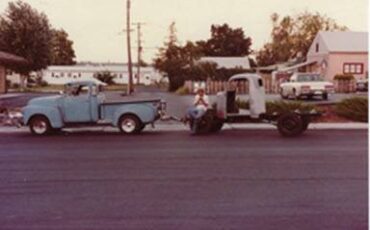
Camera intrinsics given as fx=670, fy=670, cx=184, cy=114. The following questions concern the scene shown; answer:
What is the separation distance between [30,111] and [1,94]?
129 inches

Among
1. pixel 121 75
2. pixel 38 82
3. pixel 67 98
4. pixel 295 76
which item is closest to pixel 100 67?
pixel 121 75

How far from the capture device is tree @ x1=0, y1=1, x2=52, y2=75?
7602 millimetres

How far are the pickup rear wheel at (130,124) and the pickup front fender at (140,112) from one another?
75 millimetres

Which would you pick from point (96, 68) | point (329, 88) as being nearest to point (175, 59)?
point (96, 68)

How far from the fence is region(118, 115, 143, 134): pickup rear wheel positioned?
1631 mm

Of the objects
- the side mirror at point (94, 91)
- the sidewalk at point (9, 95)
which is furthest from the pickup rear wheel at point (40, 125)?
the sidewalk at point (9, 95)

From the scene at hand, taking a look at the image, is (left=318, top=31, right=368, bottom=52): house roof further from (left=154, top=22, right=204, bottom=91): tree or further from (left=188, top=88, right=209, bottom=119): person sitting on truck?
(left=188, top=88, right=209, bottom=119): person sitting on truck

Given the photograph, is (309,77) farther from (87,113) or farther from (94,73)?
(87,113)

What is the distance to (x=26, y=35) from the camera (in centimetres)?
795

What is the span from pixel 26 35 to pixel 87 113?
501 cm

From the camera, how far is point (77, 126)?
12898mm

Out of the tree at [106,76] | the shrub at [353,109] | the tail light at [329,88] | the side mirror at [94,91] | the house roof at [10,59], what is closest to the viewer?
the house roof at [10,59]

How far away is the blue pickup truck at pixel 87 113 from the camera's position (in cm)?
1245

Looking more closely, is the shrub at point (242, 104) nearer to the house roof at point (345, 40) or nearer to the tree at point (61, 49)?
the house roof at point (345, 40)
